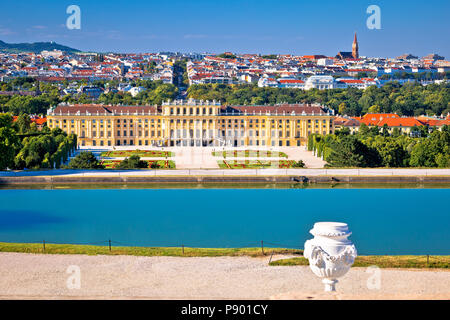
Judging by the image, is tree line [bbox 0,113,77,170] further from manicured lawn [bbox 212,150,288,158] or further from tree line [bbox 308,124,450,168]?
tree line [bbox 308,124,450,168]

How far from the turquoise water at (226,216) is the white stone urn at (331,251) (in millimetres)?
9616

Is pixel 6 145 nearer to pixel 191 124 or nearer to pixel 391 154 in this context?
pixel 391 154

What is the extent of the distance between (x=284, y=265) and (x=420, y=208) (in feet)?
45.8

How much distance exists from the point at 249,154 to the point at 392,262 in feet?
115

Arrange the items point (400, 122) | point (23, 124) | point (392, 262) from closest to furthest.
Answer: point (392, 262)
point (23, 124)
point (400, 122)

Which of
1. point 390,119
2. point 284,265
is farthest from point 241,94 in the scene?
point 284,265

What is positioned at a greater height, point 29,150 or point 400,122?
point 400,122

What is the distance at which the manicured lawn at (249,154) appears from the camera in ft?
160

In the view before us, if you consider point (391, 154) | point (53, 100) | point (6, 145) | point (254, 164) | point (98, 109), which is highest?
point (53, 100)

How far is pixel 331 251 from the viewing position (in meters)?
9.01

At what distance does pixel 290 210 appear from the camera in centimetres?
2652

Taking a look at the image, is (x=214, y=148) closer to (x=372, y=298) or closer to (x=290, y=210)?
(x=290, y=210)

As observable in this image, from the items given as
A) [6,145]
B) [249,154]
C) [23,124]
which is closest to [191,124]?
[249,154]

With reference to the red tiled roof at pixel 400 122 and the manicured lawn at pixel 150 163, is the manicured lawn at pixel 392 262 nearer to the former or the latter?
the manicured lawn at pixel 150 163
